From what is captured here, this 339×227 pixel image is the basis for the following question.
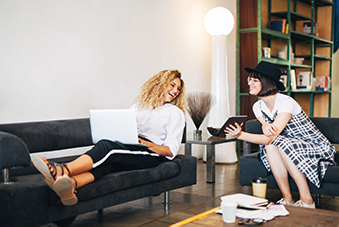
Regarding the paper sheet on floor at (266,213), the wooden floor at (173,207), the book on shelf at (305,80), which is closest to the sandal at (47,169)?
the wooden floor at (173,207)

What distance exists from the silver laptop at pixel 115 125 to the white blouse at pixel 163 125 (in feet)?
1.14

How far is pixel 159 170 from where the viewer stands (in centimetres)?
266

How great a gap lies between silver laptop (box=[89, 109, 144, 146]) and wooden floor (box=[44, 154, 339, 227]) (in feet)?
1.78

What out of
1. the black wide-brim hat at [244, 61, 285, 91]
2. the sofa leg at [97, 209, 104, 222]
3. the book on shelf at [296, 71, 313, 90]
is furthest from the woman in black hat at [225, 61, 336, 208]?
the book on shelf at [296, 71, 313, 90]

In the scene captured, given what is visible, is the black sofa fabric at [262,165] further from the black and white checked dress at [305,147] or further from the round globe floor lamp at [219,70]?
the round globe floor lamp at [219,70]

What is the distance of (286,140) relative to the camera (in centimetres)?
274

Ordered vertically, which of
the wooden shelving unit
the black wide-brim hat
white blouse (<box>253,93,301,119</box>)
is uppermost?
the wooden shelving unit

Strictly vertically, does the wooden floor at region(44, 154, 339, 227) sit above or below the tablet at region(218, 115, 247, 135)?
below

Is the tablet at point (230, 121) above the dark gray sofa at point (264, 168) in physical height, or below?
above

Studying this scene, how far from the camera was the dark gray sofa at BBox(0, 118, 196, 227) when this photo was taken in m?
1.92

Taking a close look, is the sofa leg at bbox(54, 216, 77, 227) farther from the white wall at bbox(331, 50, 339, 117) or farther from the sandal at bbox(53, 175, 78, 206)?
the white wall at bbox(331, 50, 339, 117)

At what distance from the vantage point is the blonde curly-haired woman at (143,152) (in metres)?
2.01

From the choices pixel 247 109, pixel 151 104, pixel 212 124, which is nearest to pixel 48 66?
pixel 151 104

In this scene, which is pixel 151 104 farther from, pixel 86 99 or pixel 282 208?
pixel 282 208
